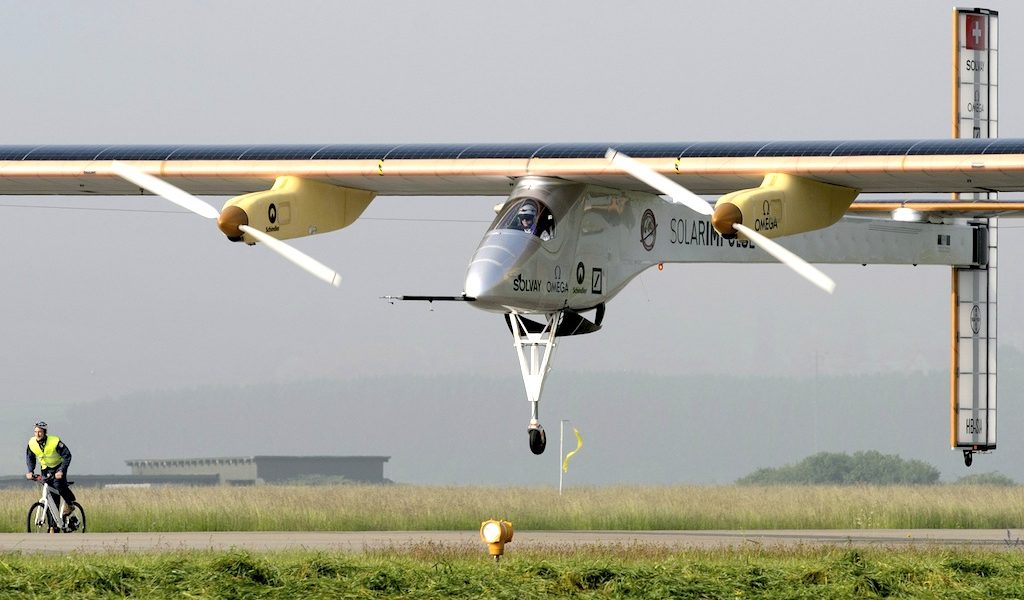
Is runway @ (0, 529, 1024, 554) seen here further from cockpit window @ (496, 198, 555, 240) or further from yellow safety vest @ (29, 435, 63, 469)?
cockpit window @ (496, 198, 555, 240)

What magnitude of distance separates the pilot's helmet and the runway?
4.89m

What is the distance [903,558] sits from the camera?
55.2 ft

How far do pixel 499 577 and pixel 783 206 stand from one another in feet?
35.3

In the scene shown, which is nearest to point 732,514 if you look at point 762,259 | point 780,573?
point 762,259

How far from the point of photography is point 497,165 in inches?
1037

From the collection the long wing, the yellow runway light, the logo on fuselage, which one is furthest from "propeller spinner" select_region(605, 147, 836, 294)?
the yellow runway light

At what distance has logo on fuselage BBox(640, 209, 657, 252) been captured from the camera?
2808cm

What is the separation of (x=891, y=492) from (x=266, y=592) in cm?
2528

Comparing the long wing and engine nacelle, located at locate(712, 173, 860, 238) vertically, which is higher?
the long wing

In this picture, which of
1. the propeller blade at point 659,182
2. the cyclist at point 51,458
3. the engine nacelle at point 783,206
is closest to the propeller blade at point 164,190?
the cyclist at point 51,458

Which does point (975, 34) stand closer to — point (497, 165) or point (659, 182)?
point (497, 165)

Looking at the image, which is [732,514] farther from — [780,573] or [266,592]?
[266,592]

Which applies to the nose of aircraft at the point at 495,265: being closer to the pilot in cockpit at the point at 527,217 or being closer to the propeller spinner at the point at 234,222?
the pilot in cockpit at the point at 527,217

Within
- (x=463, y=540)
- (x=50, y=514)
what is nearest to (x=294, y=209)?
(x=50, y=514)
